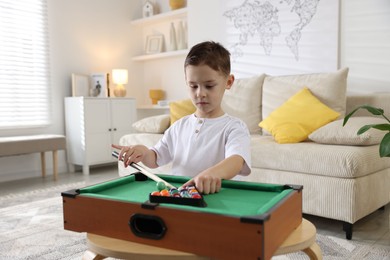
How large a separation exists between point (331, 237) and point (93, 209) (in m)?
1.52

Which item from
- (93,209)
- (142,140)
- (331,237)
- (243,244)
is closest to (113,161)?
(142,140)

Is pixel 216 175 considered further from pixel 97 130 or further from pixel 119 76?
pixel 119 76

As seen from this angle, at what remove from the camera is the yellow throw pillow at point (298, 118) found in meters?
2.38

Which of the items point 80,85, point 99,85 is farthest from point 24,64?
point 99,85

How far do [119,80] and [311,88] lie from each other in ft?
8.11

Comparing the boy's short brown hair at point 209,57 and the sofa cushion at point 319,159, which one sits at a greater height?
the boy's short brown hair at point 209,57

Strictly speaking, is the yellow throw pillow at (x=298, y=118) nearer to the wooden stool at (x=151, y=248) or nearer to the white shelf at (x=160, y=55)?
the wooden stool at (x=151, y=248)

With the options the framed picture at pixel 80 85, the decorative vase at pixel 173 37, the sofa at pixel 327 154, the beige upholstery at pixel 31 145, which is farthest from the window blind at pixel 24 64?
the sofa at pixel 327 154

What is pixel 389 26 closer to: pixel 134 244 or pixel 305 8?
pixel 305 8

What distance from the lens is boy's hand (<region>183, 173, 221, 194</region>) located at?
0.89m

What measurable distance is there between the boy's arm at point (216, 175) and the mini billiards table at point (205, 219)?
23mm

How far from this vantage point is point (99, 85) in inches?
168

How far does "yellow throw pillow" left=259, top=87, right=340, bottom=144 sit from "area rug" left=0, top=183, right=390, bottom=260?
2.20 feet

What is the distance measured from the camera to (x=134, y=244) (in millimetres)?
783
